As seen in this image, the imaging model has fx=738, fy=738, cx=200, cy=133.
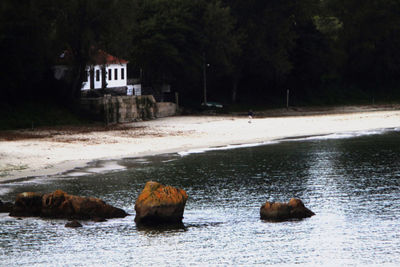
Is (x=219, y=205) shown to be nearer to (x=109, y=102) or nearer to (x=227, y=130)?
(x=227, y=130)

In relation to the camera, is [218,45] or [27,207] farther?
[218,45]

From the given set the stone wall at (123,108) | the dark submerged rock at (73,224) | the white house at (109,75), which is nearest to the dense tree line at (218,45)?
the stone wall at (123,108)

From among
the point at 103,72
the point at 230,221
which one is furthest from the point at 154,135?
the point at 230,221

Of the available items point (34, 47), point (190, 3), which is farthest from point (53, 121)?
point (190, 3)

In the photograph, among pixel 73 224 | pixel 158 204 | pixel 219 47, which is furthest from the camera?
pixel 219 47

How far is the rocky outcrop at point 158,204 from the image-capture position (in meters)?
38.5

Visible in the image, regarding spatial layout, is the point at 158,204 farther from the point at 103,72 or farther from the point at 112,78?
the point at 112,78

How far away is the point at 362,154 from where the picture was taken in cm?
6625

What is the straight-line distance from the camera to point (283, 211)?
40.1 m

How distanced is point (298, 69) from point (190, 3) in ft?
86.3

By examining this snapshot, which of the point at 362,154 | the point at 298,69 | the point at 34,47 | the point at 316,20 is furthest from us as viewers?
the point at 316,20

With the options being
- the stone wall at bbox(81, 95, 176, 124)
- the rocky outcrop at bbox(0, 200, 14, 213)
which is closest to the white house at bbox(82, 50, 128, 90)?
the stone wall at bbox(81, 95, 176, 124)

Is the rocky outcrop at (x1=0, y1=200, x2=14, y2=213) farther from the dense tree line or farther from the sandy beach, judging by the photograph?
the dense tree line

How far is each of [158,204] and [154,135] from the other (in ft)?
142
